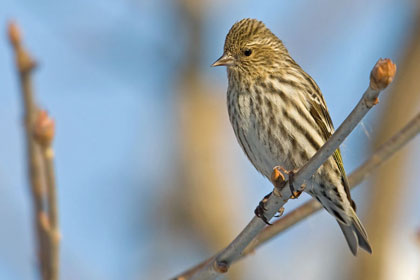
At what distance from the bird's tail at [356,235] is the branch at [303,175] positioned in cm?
204

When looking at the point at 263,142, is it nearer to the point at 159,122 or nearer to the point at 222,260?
the point at 222,260

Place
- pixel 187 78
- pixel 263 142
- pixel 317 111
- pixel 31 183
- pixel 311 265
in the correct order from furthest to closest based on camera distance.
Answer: pixel 187 78 < pixel 311 265 < pixel 317 111 < pixel 263 142 < pixel 31 183

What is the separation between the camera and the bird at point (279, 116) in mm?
4820

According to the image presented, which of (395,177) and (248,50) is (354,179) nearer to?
(248,50)

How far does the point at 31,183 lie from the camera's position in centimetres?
251

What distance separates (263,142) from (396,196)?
13.8 ft

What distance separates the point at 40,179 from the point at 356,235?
328 cm

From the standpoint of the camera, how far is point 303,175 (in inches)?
122

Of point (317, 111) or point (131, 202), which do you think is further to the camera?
point (131, 202)

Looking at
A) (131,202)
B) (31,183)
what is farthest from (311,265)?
(31,183)

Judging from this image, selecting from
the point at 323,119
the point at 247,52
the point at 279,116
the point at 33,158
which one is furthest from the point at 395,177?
the point at 33,158

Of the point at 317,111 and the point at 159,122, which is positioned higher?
the point at 317,111

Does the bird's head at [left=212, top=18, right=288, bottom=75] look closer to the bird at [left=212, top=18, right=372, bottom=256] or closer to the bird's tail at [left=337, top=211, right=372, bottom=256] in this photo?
the bird at [left=212, top=18, right=372, bottom=256]

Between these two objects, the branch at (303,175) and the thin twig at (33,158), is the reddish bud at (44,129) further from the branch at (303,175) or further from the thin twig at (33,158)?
the branch at (303,175)
